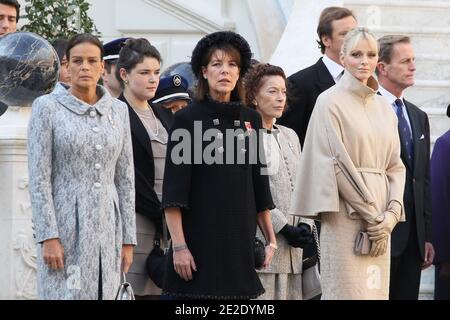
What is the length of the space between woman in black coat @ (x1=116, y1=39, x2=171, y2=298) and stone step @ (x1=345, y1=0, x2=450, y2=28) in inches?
169

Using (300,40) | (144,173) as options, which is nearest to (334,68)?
(144,173)

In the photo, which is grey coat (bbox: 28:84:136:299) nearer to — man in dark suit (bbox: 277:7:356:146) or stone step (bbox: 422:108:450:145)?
man in dark suit (bbox: 277:7:356:146)

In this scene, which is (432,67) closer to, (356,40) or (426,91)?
(426,91)

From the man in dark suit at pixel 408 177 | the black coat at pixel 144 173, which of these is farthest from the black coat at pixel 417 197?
the black coat at pixel 144 173

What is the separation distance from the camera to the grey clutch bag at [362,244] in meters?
→ 8.84

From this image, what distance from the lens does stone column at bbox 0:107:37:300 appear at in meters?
10.0

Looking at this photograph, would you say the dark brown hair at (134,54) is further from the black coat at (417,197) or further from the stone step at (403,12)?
the stone step at (403,12)

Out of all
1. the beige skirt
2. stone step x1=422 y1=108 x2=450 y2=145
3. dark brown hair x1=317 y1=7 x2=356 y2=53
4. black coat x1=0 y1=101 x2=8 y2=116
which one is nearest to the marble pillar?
stone step x1=422 y1=108 x2=450 y2=145

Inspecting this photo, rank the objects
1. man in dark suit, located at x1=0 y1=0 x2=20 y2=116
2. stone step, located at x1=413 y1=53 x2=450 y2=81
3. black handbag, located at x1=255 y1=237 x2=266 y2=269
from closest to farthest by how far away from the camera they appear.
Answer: black handbag, located at x1=255 y1=237 x2=266 y2=269 < man in dark suit, located at x1=0 y1=0 x2=20 y2=116 < stone step, located at x1=413 y1=53 x2=450 y2=81

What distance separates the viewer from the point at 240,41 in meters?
8.84

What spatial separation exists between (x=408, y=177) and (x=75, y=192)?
2578 millimetres

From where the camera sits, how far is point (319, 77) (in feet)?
34.6

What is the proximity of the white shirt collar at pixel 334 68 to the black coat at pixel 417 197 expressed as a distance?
0.60m
